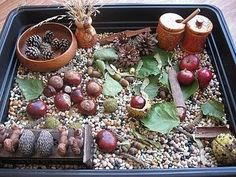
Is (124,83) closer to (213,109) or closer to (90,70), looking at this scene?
(90,70)

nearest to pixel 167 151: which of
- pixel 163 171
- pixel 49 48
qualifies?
pixel 163 171

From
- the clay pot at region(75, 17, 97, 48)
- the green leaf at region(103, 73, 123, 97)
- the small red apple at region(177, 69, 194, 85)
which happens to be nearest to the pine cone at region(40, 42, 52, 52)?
the clay pot at region(75, 17, 97, 48)

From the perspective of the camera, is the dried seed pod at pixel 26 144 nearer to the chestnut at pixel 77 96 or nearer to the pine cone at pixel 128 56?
the chestnut at pixel 77 96

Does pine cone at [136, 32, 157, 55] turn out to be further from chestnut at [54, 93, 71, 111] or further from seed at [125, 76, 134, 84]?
chestnut at [54, 93, 71, 111]

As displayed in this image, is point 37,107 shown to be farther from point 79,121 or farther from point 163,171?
point 163,171

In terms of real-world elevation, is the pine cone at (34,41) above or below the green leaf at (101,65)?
above

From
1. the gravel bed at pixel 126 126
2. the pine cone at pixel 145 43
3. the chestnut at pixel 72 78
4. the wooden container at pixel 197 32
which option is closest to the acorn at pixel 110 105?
the gravel bed at pixel 126 126
